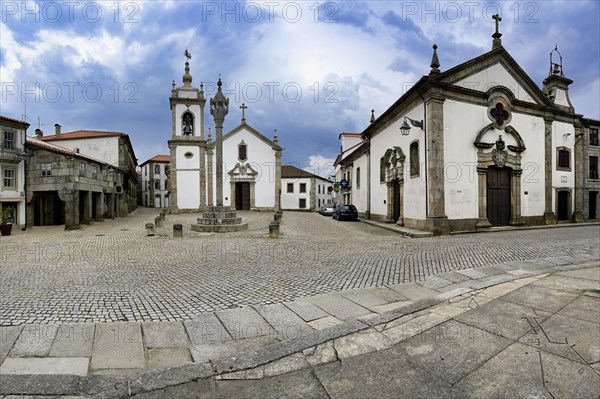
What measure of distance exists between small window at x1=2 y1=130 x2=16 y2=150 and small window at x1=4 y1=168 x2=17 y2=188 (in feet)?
4.30

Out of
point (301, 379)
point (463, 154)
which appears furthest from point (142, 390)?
point (463, 154)

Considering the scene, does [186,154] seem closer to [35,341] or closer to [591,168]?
[35,341]

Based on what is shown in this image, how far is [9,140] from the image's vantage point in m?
19.0

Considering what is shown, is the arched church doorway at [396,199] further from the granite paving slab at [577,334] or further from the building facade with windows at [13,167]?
the building facade with windows at [13,167]

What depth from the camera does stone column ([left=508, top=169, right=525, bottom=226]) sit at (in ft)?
59.8

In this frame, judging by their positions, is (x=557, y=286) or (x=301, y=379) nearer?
(x=301, y=379)

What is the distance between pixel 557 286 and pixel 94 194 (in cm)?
2824

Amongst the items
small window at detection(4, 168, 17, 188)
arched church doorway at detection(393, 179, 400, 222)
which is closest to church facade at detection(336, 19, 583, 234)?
arched church doorway at detection(393, 179, 400, 222)

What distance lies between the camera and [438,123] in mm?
15898

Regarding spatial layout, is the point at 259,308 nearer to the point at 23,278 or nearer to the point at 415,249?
the point at 23,278

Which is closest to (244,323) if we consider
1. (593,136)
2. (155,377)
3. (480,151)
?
(155,377)

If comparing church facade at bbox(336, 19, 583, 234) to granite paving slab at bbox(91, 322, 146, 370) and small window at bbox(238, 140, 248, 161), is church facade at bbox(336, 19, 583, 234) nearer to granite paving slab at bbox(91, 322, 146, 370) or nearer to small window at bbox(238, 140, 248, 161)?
granite paving slab at bbox(91, 322, 146, 370)

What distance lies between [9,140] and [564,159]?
34.5 meters

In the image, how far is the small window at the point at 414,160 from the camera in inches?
695
